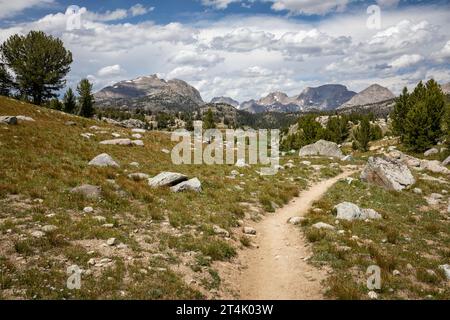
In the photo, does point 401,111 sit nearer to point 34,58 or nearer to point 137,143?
point 137,143

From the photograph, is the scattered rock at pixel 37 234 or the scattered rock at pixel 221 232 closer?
the scattered rock at pixel 37 234

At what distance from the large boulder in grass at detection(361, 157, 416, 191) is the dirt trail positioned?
13595 millimetres

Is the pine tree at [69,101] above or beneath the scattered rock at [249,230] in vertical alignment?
above

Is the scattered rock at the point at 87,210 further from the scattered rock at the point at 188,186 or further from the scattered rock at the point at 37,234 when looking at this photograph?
the scattered rock at the point at 188,186

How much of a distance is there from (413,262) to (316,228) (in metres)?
4.91

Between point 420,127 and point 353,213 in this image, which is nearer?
point 353,213

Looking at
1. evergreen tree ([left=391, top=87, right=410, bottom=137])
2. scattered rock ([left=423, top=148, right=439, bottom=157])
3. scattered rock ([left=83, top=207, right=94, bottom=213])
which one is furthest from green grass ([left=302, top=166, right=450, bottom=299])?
evergreen tree ([left=391, top=87, right=410, bottom=137])

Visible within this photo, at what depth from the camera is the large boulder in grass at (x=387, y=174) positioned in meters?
29.2

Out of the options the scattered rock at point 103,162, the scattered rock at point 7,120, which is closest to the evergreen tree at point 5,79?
the scattered rock at point 7,120

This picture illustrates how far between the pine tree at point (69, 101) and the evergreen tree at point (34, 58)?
754 inches

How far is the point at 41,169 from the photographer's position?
20.6 m

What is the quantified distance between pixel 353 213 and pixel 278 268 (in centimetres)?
A: 814

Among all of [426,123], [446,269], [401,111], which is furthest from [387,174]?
[401,111]

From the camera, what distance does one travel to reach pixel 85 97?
85188 mm
